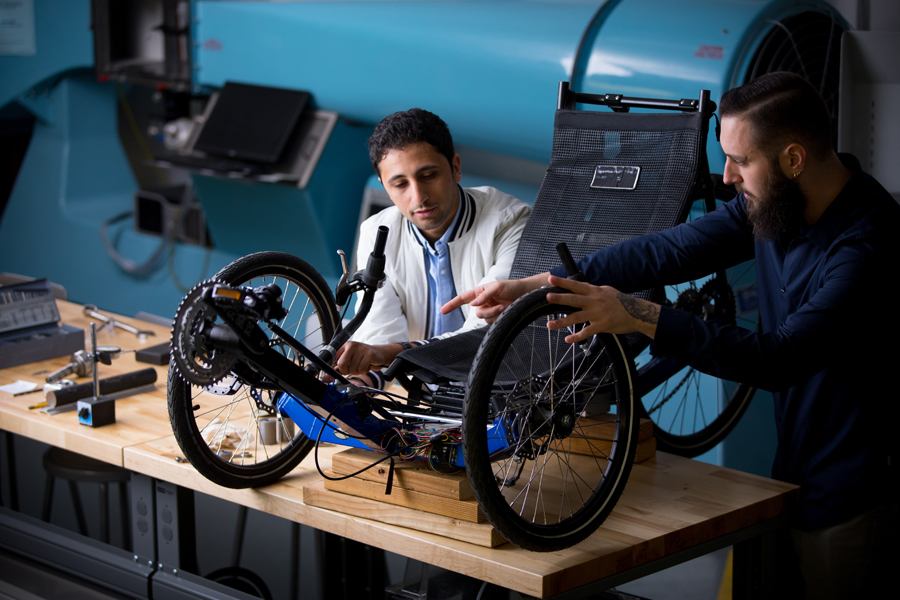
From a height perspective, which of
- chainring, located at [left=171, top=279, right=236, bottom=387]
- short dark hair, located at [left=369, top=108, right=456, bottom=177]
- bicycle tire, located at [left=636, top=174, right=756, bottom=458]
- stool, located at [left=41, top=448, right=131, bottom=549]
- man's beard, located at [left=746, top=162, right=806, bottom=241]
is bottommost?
stool, located at [left=41, top=448, right=131, bottom=549]

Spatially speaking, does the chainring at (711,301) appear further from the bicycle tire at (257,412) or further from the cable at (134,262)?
the cable at (134,262)

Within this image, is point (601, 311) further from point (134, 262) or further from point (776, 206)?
point (134, 262)

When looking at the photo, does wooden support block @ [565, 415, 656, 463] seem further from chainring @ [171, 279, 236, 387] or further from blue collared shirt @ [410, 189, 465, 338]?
chainring @ [171, 279, 236, 387]

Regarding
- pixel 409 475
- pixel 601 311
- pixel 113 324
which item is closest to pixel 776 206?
pixel 601 311

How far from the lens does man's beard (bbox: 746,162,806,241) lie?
157cm

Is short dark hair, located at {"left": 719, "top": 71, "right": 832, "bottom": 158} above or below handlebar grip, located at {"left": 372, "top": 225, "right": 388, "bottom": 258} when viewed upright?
above

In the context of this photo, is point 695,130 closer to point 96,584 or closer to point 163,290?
point 96,584

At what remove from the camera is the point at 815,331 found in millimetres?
1467

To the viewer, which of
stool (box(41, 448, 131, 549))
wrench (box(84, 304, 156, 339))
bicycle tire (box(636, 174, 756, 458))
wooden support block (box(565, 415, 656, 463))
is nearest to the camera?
wooden support block (box(565, 415, 656, 463))

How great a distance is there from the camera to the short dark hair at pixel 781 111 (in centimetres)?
151

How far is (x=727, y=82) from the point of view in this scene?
251 cm

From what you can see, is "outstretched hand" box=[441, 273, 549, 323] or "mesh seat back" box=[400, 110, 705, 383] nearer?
"outstretched hand" box=[441, 273, 549, 323]

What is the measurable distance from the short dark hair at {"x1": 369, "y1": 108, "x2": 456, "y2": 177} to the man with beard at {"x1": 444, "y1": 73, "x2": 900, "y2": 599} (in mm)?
450

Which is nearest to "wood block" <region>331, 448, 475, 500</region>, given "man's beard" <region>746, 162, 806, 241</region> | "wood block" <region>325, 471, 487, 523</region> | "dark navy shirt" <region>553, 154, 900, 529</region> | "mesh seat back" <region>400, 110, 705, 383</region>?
"wood block" <region>325, 471, 487, 523</region>
